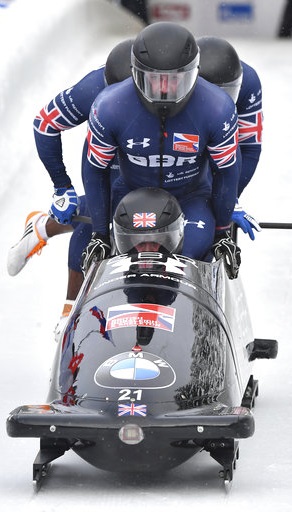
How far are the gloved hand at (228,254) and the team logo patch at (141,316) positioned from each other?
2.08 feet

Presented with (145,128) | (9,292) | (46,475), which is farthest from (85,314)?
(9,292)

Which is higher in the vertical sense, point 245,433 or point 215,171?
point 215,171

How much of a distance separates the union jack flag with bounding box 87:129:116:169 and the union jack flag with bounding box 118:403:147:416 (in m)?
1.28

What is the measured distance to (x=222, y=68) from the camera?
509 centimetres

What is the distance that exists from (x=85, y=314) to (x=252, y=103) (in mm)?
1852

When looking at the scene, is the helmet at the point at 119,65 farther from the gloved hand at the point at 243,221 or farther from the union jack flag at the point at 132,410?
the union jack flag at the point at 132,410

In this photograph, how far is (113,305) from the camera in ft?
12.7

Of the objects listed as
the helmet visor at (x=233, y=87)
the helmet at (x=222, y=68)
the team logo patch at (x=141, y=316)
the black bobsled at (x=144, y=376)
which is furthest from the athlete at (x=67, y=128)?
the team logo patch at (x=141, y=316)

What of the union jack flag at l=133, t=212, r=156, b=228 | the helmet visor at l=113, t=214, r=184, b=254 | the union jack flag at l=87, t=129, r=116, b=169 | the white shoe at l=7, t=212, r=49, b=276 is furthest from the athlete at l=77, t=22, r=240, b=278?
the white shoe at l=7, t=212, r=49, b=276

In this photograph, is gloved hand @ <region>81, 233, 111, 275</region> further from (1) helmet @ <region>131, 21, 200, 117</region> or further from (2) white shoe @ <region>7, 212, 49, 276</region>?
(2) white shoe @ <region>7, 212, 49, 276</region>

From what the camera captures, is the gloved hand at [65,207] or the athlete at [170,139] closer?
the athlete at [170,139]

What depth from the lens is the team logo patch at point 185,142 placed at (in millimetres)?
4465

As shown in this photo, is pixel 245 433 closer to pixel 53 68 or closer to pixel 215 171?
pixel 215 171

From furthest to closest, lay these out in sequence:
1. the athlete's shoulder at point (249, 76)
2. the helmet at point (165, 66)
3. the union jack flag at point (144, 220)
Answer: the athlete's shoulder at point (249, 76), the helmet at point (165, 66), the union jack flag at point (144, 220)
